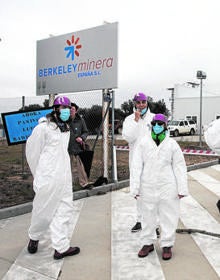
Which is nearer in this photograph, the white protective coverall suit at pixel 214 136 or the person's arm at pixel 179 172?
the person's arm at pixel 179 172

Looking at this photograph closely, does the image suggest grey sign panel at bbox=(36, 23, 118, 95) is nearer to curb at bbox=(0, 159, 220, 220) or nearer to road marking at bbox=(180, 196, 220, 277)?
curb at bbox=(0, 159, 220, 220)

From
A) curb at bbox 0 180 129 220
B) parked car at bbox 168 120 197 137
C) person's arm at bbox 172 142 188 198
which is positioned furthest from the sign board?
parked car at bbox 168 120 197 137

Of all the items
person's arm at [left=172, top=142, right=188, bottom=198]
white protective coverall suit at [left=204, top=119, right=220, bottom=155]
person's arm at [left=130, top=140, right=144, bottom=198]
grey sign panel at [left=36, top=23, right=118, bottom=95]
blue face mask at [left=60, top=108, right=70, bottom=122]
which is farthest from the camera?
grey sign panel at [left=36, top=23, right=118, bottom=95]

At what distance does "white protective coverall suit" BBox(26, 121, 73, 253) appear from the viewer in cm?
396

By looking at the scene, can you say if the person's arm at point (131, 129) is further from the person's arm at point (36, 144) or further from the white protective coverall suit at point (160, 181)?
the person's arm at point (36, 144)

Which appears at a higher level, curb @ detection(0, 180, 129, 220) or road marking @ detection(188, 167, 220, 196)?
curb @ detection(0, 180, 129, 220)

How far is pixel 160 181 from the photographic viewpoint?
392cm

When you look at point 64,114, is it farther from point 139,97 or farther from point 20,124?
point 20,124

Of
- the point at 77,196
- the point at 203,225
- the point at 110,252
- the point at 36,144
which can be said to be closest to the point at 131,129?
the point at 36,144

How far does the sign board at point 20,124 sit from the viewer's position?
7.73m

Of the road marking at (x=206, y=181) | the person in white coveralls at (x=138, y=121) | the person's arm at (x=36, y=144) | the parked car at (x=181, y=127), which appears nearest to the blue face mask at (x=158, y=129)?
the person in white coveralls at (x=138, y=121)

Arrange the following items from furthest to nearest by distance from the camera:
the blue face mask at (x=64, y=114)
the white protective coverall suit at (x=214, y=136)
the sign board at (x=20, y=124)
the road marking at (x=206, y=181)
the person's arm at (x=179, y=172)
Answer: the road marking at (x=206, y=181) → the sign board at (x=20, y=124) → the white protective coverall suit at (x=214, y=136) → the blue face mask at (x=64, y=114) → the person's arm at (x=179, y=172)

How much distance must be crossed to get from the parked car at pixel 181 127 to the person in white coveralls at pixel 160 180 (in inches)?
1237

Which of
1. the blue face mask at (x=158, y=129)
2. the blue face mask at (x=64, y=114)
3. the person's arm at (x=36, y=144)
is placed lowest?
the person's arm at (x=36, y=144)
